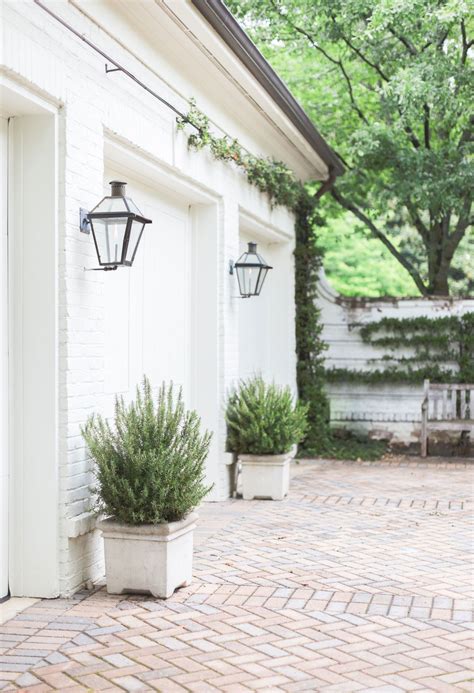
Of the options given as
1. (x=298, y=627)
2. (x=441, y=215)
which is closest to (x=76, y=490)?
(x=298, y=627)

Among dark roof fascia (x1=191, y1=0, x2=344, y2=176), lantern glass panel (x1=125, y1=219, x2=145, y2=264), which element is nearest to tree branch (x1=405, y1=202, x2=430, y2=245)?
dark roof fascia (x1=191, y1=0, x2=344, y2=176)

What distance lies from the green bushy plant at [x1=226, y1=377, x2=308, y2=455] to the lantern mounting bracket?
3.07 meters

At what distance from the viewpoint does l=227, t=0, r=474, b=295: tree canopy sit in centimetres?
965

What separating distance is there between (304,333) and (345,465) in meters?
1.79

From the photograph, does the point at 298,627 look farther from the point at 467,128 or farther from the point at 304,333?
the point at 467,128

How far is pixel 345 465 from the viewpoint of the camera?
9719 millimetres

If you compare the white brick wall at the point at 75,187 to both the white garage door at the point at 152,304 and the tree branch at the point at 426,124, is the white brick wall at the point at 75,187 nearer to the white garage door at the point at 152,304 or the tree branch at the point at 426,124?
the white garage door at the point at 152,304

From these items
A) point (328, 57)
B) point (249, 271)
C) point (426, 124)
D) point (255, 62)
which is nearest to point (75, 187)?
point (255, 62)

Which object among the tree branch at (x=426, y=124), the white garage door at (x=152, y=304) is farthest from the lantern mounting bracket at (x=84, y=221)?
the tree branch at (x=426, y=124)

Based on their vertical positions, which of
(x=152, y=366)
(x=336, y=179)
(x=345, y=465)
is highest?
(x=336, y=179)

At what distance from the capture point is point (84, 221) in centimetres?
472

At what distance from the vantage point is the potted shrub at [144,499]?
448 centimetres

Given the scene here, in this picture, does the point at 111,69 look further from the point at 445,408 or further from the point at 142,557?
the point at 445,408

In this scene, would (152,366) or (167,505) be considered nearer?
(167,505)
